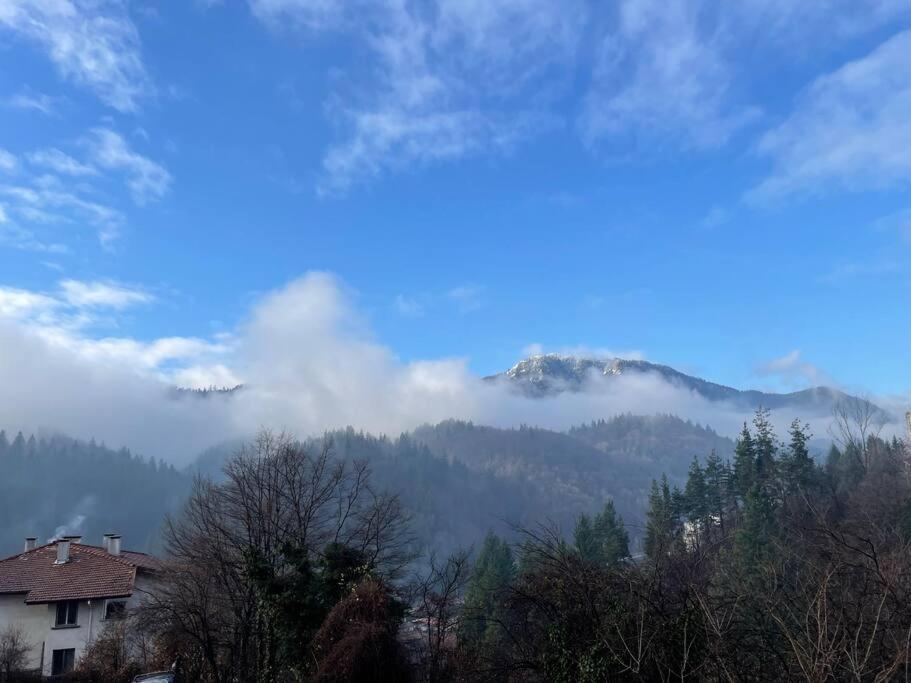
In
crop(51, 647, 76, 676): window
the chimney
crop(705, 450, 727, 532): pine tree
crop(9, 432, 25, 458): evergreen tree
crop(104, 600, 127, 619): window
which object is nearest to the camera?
crop(51, 647, 76, 676): window

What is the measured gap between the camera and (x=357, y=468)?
26.7 meters

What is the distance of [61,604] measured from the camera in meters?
31.3

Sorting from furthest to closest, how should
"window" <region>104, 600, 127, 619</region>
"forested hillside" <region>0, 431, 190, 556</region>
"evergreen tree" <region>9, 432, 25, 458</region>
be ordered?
"evergreen tree" <region>9, 432, 25, 458</region>
"forested hillside" <region>0, 431, 190, 556</region>
"window" <region>104, 600, 127, 619</region>

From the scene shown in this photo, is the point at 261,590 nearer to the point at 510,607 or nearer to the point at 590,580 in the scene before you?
the point at 510,607

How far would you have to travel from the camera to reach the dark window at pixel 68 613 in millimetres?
31281

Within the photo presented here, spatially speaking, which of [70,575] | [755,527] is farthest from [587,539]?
[70,575]

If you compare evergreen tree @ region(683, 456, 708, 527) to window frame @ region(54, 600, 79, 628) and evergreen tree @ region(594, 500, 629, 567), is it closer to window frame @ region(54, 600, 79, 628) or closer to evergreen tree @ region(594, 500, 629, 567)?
evergreen tree @ region(594, 500, 629, 567)

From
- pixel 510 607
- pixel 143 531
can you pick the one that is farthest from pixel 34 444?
pixel 510 607

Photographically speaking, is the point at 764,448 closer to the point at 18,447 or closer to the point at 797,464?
the point at 797,464

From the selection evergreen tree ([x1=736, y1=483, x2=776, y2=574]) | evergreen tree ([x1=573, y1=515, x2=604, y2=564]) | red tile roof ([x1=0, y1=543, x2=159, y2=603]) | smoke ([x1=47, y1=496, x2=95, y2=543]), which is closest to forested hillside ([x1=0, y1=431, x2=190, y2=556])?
smoke ([x1=47, y1=496, x2=95, y2=543])

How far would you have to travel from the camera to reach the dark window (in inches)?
1232

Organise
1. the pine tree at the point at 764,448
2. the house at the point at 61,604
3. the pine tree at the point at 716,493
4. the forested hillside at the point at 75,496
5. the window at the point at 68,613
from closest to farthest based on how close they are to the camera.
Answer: the house at the point at 61,604 < the window at the point at 68,613 < the pine tree at the point at 764,448 < the pine tree at the point at 716,493 < the forested hillside at the point at 75,496

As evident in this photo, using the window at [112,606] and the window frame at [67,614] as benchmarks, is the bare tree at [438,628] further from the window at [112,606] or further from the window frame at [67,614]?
the window frame at [67,614]

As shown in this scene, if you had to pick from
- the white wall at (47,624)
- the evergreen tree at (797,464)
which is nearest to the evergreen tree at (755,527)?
the evergreen tree at (797,464)
